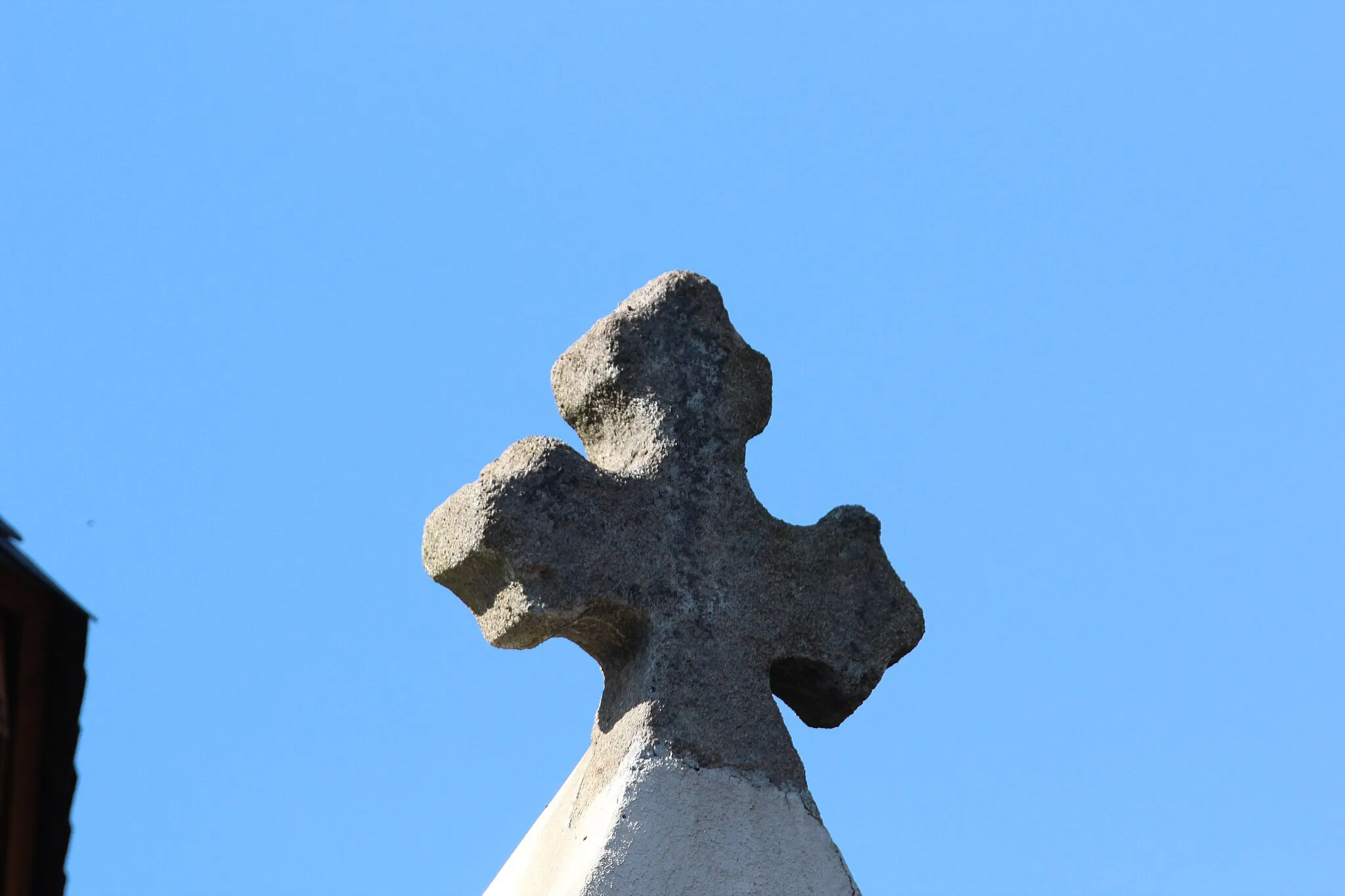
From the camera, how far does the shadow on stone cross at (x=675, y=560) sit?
520 cm

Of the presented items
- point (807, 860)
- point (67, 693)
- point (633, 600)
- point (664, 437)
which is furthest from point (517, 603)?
point (67, 693)

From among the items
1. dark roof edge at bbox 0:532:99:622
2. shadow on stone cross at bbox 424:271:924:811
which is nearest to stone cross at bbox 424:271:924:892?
shadow on stone cross at bbox 424:271:924:811

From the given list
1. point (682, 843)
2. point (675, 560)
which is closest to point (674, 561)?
point (675, 560)

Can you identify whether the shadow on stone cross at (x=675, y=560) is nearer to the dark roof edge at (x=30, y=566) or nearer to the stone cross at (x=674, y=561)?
the stone cross at (x=674, y=561)

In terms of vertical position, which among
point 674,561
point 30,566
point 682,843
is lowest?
point 30,566

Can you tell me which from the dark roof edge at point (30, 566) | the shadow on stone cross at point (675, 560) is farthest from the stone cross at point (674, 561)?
the dark roof edge at point (30, 566)

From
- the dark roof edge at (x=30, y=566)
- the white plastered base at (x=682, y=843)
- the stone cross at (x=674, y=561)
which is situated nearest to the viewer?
the dark roof edge at (x=30, y=566)

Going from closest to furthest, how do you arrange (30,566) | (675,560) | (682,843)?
(30,566)
(682,843)
(675,560)

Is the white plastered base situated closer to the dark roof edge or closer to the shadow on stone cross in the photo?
the shadow on stone cross

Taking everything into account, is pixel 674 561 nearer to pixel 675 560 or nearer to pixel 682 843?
pixel 675 560

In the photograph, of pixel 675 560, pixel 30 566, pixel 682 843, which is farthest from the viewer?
pixel 675 560

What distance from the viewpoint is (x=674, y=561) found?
536 cm

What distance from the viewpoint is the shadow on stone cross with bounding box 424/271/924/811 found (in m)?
5.20

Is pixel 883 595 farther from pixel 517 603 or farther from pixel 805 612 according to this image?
pixel 517 603
